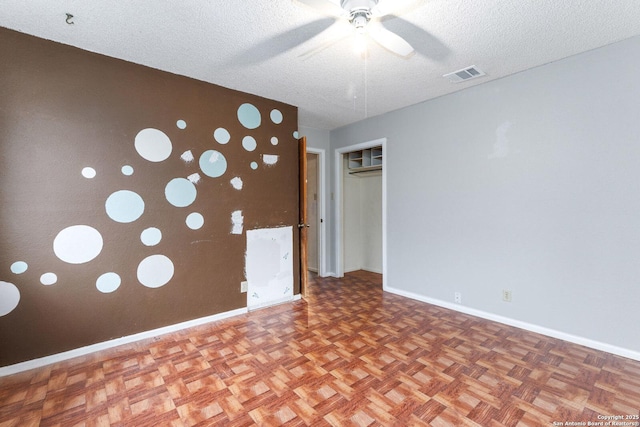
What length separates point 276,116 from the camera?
347cm

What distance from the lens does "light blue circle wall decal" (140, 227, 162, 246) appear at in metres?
2.60

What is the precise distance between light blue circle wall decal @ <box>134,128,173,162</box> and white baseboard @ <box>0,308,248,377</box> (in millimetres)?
1586

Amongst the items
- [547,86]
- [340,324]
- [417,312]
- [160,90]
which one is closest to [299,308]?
[340,324]

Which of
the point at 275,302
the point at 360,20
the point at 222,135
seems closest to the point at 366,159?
the point at 222,135

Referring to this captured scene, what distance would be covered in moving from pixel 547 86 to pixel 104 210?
4001 mm

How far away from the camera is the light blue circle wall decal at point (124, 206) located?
245 cm

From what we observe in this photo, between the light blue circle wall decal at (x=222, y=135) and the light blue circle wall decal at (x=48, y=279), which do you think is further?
the light blue circle wall decal at (x=222, y=135)

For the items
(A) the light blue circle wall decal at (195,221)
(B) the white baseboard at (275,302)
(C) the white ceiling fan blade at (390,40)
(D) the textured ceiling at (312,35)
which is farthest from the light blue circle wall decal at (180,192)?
(C) the white ceiling fan blade at (390,40)

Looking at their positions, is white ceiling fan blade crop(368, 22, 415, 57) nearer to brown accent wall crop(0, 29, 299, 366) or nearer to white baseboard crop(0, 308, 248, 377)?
brown accent wall crop(0, 29, 299, 366)

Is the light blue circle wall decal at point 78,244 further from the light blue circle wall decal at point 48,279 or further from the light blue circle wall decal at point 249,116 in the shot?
the light blue circle wall decal at point 249,116

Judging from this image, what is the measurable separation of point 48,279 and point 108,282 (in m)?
0.38

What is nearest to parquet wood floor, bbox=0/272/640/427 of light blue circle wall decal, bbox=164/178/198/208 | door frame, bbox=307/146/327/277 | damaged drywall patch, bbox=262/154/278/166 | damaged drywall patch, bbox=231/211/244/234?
damaged drywall patch, bbox=231/211/244/234

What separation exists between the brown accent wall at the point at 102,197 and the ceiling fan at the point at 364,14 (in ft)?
5.84

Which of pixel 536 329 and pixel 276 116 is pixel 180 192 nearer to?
pixel 276 116
